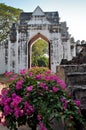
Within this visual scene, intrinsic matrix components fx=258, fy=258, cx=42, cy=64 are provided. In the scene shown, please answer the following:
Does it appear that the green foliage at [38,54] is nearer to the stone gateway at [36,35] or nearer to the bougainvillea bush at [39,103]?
the stone gateway at [36,35]

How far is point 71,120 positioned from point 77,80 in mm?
880

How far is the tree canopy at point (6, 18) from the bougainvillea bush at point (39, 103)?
26.1 meters

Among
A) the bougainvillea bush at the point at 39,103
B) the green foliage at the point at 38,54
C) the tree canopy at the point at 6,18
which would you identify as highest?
the tree canopy at the point at 6,18

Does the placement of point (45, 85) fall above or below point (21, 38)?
below

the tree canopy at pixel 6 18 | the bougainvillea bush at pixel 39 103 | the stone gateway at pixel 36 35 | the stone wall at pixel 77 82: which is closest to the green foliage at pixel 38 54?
the tree canopy at pixel 6 18

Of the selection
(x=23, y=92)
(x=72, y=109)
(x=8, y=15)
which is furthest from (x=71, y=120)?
(x=8, y=15)

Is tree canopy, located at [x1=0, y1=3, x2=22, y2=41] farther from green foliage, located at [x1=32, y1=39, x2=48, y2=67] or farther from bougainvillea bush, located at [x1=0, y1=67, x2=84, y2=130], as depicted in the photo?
bougainvillea bush, located at [x1=0, y1=67, x2=84, y2=130]

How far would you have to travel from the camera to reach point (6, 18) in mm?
30766

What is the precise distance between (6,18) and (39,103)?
27869 mm

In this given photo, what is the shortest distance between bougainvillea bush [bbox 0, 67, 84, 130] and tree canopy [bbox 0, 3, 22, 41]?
85.6 feet

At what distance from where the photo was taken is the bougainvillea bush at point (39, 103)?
3748 mm

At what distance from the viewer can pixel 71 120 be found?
3.78 metres

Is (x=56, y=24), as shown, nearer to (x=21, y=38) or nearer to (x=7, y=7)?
(x=21, y=38)

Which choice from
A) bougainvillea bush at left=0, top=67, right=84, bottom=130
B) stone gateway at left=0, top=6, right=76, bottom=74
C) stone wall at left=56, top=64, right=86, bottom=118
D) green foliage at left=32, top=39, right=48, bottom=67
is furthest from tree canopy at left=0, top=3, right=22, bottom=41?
bougainvillea bush at left=0, top=67, right=84, bottom=130
